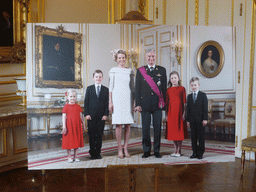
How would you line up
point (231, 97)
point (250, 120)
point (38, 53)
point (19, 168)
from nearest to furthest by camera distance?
point (38, 53)
point (231, 97)
point (19, 168)
point (250, 120)

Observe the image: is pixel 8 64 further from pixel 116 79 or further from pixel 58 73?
pixel 116 79

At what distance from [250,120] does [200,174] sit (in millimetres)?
1464

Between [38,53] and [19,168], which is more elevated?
[38,53]

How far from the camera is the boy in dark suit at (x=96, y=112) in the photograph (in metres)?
3.43

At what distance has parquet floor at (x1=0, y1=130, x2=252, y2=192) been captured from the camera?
3844 millimetres

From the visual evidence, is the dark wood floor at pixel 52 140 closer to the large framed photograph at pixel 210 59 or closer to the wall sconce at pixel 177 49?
the large framed photograph at pixel 210 59

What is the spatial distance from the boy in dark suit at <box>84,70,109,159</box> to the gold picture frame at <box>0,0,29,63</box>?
2.24m

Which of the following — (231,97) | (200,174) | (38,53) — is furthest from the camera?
(200,174)

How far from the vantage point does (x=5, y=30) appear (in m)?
4.97

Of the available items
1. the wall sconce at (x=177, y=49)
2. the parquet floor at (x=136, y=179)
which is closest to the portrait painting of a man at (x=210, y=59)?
the wall sconce at (x=177, y=49)

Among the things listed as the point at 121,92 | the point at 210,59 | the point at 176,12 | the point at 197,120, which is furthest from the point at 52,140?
the point at 176,12

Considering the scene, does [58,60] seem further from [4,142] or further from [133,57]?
[4,142]

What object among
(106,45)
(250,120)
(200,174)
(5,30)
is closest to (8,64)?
(5,30)

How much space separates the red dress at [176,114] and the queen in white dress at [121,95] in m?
0.45
